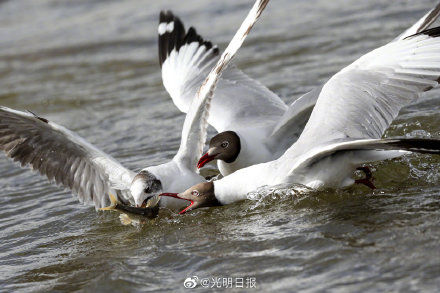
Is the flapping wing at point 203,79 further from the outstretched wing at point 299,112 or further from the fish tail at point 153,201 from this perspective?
the fish tail at point 153,201

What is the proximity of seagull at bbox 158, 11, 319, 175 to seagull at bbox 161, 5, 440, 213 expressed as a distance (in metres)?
0.63


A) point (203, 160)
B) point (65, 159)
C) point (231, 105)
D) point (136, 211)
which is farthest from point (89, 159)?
point (231, 105)

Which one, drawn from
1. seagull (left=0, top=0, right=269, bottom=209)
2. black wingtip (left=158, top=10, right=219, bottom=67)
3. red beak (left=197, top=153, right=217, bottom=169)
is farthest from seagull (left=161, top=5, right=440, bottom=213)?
black wingtip (left=158, top=10, right=219, bottom=67)

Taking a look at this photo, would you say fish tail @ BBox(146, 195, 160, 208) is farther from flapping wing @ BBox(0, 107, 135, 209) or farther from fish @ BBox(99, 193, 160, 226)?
flapping wing @ BBox(0, 107, 135, 209)

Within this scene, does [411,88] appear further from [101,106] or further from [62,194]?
[101,106]

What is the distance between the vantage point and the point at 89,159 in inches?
248

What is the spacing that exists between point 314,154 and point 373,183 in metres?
1.09

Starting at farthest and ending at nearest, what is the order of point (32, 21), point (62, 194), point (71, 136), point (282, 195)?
point (32, 21) → point (62, 194) → point (71, 136) → point (282, 195)

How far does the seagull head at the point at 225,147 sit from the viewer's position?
642 cm

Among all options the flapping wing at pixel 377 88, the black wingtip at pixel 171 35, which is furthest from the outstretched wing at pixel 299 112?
the black wingtip at pixel 171 35

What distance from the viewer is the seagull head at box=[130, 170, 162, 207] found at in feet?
19.2

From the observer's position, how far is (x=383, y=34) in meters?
10.3

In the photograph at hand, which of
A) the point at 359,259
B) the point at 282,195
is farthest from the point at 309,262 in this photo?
the point at 282,195

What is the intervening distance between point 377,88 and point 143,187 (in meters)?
1.92
